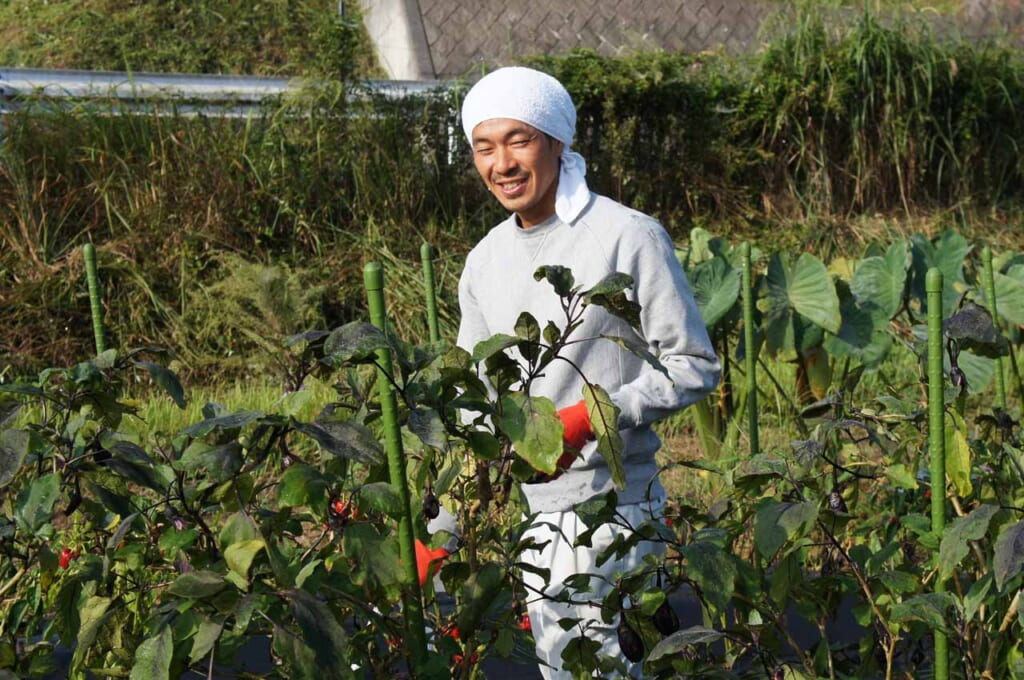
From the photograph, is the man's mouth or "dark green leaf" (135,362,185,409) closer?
"dark green leaf" (135,362,185,409)

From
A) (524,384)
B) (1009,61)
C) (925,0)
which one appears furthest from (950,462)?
(925,0)

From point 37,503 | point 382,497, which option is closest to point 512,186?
point 382,497

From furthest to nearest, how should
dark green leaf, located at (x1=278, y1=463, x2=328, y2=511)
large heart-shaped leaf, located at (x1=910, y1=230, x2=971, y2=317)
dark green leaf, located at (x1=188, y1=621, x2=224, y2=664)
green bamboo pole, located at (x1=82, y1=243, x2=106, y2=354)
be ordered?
large heart-shaped leaf, located at (x1=910, y1=230, x2=971, y2=317) → green bamboo pole, located at (x1=82, y1=243, x2=106, y2=354) → dark green leaf, located at (x1=278, y1=463, x2=328, y2=511) → dark green leaf, located at (x1=188, y1=621, x2=224, y2=664)

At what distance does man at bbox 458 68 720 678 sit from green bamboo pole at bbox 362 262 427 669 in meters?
0.54

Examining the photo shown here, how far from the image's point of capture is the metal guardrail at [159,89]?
595 cm

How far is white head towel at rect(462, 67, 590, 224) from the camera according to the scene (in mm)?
2047

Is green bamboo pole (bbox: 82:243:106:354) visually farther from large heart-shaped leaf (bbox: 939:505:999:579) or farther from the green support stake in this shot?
large heart-shaped leaf (bbox: 939:505:999:579)

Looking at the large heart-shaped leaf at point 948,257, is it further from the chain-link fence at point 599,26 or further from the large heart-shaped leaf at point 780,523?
the chain-link fence at point 599,26

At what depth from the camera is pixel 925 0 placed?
10828 millimetres

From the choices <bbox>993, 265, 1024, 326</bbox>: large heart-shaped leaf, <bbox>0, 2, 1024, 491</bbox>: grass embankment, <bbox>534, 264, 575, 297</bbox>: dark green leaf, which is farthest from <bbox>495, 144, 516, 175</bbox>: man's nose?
<bbox>0, 2, 1024, 491</bbox>: grass embankment

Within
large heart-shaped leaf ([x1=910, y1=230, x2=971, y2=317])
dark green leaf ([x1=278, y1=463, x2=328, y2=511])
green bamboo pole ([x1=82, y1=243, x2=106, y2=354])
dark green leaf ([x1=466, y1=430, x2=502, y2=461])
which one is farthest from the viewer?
large heart-shaped leaf ([x1=910, y1=230, x2=971, y2=317])

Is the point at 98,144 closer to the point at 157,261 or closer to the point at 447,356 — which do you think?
the point at 157,261

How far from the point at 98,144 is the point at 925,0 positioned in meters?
7.65

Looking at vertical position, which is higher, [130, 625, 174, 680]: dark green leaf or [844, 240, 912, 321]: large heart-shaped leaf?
[130, 625, 174, 680]: dark green leaf
